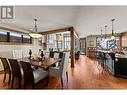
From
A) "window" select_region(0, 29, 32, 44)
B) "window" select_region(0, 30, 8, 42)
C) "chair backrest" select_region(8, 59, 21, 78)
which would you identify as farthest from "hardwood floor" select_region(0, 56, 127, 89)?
"window" select_region(0, 29, 32, 44)

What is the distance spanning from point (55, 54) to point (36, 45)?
11.7 feet

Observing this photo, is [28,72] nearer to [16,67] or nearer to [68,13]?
[16,67]

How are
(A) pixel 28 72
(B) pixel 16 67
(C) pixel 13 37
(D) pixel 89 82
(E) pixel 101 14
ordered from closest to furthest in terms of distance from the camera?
(A) pixel 28 72 < (B) pixel 16 67 < (D) pixel 89 82 < (E) pixel 101 14 < (C) pixel 13 37

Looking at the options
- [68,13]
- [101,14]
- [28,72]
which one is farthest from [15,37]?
[101,14]

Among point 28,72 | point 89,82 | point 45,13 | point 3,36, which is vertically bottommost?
point 89,82

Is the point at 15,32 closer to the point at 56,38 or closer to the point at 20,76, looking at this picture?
the point at 20,76

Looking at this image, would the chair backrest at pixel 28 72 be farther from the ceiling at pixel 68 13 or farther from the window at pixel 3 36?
the window at pixel 3 36

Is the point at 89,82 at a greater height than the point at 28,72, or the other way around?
the point at 28,72

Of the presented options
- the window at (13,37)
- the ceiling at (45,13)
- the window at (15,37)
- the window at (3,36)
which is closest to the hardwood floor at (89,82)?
the window at (3,36)

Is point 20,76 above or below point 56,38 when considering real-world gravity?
below

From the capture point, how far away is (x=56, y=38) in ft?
47.1

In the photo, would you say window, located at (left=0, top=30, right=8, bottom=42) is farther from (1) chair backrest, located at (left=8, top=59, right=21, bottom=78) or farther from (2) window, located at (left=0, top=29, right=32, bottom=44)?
(1) chair backrest, located at (left=8, top=59, right=21, bottom=78)

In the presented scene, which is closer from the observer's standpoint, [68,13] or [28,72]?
[28,72]
